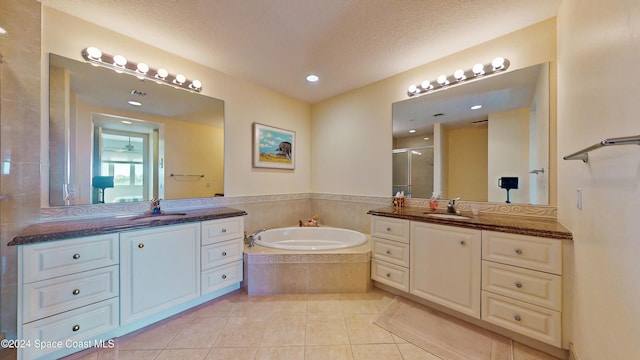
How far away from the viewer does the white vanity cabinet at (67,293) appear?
1.31 m

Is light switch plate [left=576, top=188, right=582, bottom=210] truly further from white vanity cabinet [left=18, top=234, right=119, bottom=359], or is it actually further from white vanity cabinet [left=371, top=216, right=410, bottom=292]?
white vanity cabinet [left=18, top=234, right=119, bottom=359]

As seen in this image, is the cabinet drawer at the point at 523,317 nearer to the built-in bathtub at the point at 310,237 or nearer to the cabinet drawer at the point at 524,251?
the cabinet drawer at the point at 524,251

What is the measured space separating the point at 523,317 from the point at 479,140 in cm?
152

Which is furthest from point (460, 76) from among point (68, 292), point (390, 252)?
point (68, 292)

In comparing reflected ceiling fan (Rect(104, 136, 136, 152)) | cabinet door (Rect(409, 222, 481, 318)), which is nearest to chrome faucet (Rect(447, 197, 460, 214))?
cabinet door (Rect(409, 222, 481, 318))

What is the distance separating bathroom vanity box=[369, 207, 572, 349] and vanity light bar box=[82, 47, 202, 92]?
8.36 ft

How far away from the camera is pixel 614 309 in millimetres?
861

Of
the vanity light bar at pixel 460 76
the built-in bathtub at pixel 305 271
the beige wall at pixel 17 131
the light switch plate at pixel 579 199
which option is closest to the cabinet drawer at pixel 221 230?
the built-in bathtub at pixel 305 271

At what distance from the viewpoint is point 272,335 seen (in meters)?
1.72

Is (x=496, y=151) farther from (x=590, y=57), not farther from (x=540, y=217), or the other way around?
(x=590, y=57)

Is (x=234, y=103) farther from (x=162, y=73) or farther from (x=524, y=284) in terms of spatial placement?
(x=524, y=284)

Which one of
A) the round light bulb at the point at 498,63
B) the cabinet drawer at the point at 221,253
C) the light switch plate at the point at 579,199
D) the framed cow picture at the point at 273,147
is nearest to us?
the light switch plate at the point at 579,199

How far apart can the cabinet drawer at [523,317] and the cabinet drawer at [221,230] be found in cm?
226

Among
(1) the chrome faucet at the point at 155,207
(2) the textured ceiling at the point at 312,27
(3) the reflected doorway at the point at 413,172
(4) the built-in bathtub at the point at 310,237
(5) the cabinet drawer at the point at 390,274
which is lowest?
(5) the cabinet drawer at the point at 390,274
